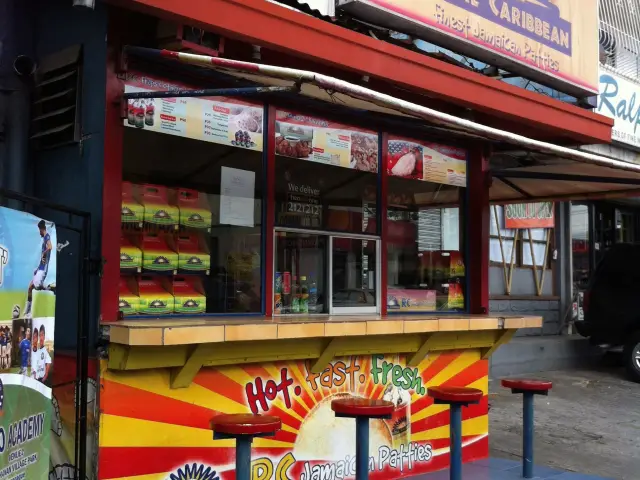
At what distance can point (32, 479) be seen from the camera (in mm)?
3359

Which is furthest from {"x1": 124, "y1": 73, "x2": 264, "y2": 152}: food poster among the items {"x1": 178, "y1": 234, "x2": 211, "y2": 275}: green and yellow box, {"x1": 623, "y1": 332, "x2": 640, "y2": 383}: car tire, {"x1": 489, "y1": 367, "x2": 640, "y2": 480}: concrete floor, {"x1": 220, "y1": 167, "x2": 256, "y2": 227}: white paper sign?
{"x1": 623, "y1": 332, "x2": 640, "y2": 383}: car tire

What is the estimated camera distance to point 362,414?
4.32 m

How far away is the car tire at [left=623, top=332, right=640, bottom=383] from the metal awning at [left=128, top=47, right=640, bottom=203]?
14.0ft

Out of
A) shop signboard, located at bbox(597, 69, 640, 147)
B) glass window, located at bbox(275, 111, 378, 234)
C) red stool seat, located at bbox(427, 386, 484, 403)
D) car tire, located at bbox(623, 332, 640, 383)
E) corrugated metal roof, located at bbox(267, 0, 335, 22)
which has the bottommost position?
car tire, located at bbox(623, 332, 640, 383)

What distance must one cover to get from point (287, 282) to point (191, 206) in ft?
3.58

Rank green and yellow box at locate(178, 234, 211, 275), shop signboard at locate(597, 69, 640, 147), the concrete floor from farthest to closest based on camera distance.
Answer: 1. shop signboard at locate(597, 69, 640, 147)
2. the concrete floor
3. green and yellow box at locate(178, 234, 211, 275)

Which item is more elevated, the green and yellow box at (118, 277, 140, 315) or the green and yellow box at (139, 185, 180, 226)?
the green and yellow box at (139, 185, 180, 226)

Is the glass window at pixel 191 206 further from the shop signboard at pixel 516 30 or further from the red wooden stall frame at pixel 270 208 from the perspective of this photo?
the shop signboard at pixel 516 30

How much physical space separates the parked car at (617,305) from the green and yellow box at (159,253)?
9.42 m

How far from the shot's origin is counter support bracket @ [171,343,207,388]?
4.38 metres

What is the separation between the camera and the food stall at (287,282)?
444cm

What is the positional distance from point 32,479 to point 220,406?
156cm

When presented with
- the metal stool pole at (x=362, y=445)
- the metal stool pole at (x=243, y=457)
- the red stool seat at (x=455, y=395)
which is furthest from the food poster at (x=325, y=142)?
the metal stool pole at (x=243, y=457)

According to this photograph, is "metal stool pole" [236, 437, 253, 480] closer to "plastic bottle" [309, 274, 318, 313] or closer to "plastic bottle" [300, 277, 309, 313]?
"plastic bottle" [300, 277, 309, 313]
